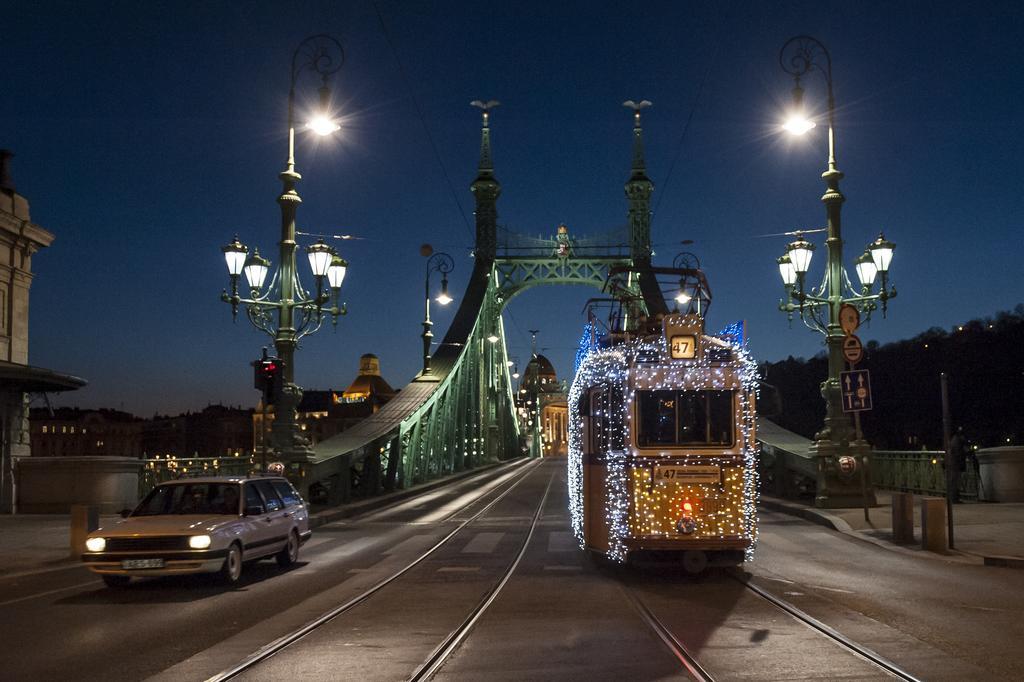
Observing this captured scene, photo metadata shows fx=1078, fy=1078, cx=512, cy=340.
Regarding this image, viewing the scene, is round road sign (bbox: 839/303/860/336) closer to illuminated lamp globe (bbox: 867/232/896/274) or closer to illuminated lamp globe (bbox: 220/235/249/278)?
illuminated lamp globe (bbox: 867/232/896/274)

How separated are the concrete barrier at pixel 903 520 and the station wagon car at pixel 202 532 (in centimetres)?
940

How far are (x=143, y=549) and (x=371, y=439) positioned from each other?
19381 mm

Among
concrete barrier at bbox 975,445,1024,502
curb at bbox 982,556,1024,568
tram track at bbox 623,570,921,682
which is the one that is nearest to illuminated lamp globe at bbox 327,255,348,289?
tram track at bbox 623,570,921,682

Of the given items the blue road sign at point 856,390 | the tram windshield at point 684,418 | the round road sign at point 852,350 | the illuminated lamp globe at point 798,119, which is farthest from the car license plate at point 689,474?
the illuminated lamp globe at point 798,119

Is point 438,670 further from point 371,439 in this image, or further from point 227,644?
point 371,439

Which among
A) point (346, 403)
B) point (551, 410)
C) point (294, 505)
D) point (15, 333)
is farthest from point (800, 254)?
point (551, 410)

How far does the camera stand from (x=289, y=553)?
15.5 m

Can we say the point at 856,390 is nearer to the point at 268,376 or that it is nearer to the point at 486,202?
the point at 268,376

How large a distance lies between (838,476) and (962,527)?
3.97 metres

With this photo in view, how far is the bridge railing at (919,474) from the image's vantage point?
25500 millimetres

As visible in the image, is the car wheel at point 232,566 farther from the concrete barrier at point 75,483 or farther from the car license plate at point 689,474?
the concrete barrier at point 75,483

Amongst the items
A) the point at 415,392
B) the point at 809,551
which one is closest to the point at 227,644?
the point at 809,551

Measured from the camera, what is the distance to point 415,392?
132 feet

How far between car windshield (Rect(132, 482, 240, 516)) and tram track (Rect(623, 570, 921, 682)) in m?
5.54
